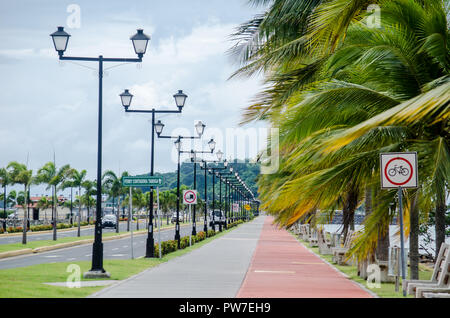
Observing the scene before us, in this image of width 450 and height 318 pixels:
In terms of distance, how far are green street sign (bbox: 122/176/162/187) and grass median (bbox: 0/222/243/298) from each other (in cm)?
258

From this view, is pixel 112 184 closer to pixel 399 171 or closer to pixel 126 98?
pixel 126 98

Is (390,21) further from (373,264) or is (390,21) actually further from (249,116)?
(373,264)

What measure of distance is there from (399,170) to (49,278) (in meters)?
8.95

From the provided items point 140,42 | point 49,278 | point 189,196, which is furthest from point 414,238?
point 189,196

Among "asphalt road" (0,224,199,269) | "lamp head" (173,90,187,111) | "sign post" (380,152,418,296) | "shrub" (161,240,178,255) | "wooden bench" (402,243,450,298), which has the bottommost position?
"asphalt road" (0,224,199,269)

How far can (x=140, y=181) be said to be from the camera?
67.1 ft

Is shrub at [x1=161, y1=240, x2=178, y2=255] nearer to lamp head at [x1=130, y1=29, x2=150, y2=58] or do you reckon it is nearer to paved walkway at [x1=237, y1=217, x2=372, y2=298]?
paved walkway at [x1=237, y1=217, x2=372, y2=298]

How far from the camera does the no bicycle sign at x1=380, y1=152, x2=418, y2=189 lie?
10445mm

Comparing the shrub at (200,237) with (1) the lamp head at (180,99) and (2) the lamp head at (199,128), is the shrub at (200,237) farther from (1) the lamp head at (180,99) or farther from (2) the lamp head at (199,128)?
(1) the lamp head at (180,99)

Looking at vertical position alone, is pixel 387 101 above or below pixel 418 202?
above

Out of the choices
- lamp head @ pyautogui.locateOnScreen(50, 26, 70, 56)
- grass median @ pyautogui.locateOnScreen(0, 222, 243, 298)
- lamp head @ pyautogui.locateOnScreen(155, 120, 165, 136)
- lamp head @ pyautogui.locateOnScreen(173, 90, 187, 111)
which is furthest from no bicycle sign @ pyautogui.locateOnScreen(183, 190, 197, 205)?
lamp head @ pyautogui.locateOnScreen(50, 26, 70, 56)
